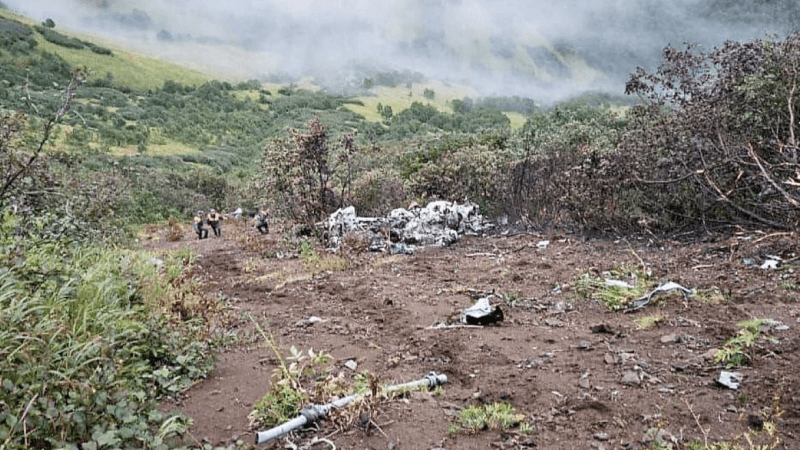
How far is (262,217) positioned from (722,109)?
10347mm

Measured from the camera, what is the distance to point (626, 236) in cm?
769

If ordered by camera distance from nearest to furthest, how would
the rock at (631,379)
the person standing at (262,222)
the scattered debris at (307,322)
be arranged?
the rock at (631,379)
the scattered debris at (307,322)
the person standing at (262,222)

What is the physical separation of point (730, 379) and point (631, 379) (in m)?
0.51

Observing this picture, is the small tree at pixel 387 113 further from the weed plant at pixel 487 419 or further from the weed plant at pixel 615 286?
the weed plant at pixel 487 419

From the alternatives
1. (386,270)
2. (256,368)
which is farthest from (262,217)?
(256,368)

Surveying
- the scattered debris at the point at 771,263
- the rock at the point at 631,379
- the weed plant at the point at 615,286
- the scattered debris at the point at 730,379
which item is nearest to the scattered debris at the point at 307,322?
the weed plant at the point at 615,286

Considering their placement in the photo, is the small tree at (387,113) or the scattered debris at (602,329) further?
the small tree at (387,113)

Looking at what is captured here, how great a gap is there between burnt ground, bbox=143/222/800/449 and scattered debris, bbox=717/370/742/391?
0.13ft

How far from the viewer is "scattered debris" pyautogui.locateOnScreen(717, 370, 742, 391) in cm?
280

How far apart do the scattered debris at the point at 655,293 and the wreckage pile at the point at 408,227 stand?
488 centimetres

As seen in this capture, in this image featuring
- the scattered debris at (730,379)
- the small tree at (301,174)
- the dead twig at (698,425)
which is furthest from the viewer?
the small tree at (301,174)

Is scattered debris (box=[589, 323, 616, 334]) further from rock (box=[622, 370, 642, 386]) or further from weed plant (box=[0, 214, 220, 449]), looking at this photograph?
weed plant (box=[0, 214, 220, 449])

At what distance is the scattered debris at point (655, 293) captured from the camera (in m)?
4.43

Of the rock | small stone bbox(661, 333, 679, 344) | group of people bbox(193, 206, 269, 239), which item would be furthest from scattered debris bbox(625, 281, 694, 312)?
group of people bbox(193, 206, 269, 239)
